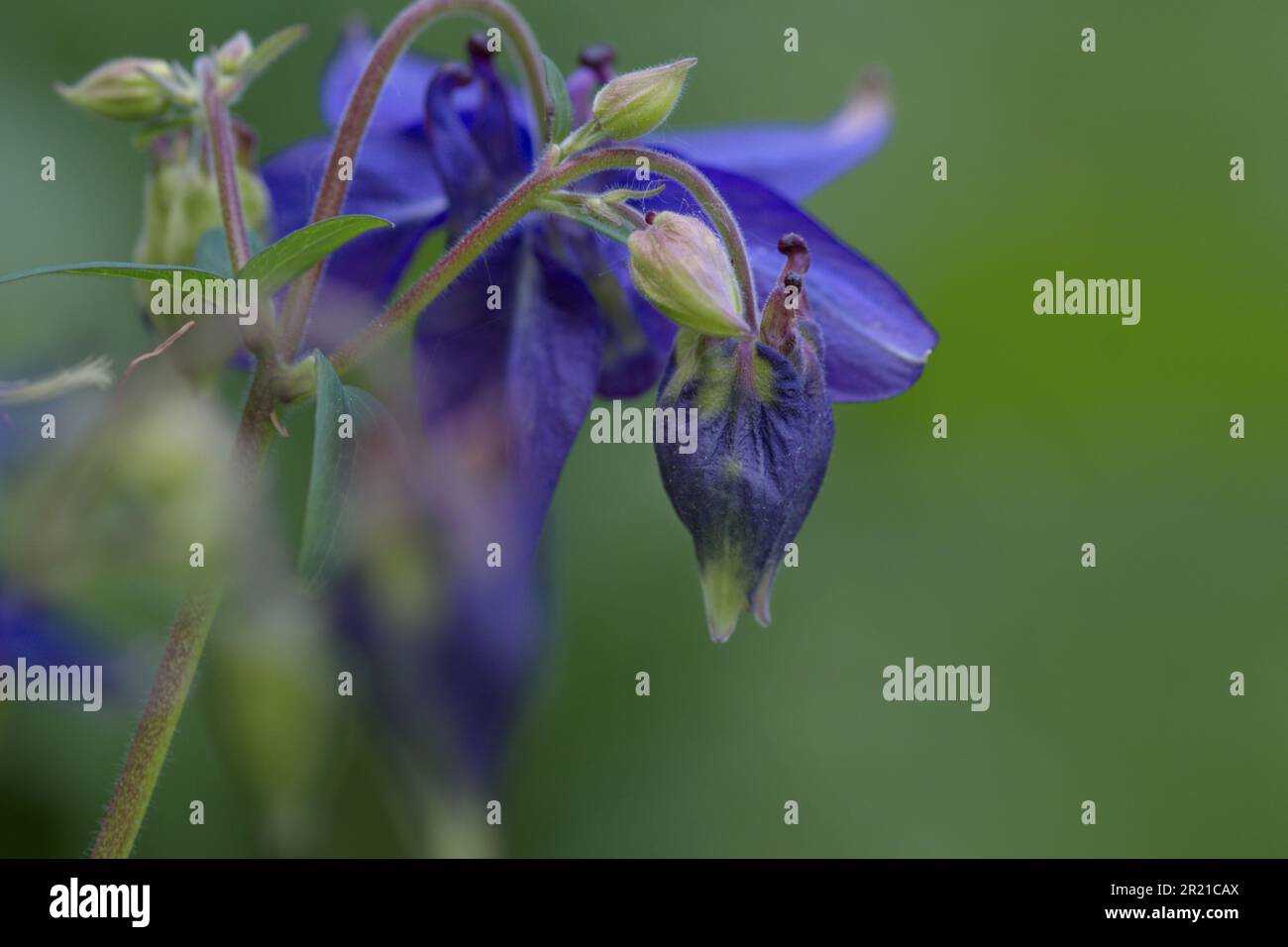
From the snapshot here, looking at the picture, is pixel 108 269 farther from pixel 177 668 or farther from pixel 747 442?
pixel 747 442

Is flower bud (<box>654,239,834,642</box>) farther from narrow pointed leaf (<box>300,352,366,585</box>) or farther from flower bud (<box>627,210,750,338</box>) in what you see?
narrow pointed leaf (<box>300,352,366,585</box>)

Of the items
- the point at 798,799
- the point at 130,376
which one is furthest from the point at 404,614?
the point at 798,799

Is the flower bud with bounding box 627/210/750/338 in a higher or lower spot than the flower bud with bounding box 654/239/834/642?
higher

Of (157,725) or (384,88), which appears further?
(384,88)

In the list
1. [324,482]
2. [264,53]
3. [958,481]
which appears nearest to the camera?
[324,482]

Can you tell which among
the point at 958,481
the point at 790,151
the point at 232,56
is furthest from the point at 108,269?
the point at 958,481

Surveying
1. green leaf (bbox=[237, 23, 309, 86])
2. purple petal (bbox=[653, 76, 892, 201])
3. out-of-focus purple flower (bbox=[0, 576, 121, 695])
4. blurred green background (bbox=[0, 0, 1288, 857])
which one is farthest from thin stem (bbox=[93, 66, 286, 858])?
blurred green background (bbox=[0, 0, 1288, 857])

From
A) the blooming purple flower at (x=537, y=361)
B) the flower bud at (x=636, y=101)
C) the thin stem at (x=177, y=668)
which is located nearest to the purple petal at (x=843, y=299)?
the blooming purple flower at (x=537, y=361)
